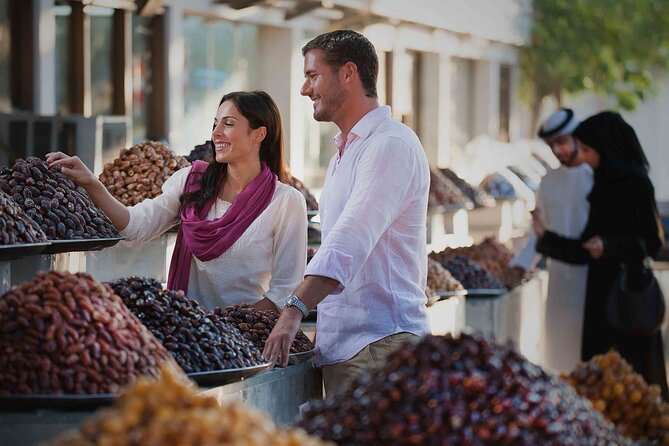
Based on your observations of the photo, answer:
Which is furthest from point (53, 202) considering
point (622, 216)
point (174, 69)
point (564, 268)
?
point (174, 69)

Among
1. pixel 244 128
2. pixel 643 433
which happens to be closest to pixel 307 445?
pixel 643 433

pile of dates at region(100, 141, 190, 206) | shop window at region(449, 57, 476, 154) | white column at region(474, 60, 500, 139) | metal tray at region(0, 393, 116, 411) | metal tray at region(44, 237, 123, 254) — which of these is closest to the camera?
metal tray at region(0, 393, 116, 411)

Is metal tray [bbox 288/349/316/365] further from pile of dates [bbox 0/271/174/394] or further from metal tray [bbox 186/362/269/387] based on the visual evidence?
pile of dates [bbox 0/271/174/394]

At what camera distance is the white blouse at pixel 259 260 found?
4.73 metres

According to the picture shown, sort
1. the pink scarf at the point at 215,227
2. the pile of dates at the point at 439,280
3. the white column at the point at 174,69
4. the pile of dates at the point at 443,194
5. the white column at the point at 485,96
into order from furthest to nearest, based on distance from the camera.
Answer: the white column at the point at 485,96, the white column at the point at 174,69, the pile of dates at the point at 443,194, the pile of dates at the point at 439,280, the pink scarf at the point at 215,227

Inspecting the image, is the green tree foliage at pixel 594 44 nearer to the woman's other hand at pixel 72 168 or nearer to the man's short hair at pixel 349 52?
the woman's other hand at pixel 72 168

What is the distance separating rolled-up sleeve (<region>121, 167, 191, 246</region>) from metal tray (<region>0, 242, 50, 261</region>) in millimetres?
849

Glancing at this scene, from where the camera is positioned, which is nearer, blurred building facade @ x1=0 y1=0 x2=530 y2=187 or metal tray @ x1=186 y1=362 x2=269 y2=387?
metal tray @ x1=186 y1=362 x2=269 y2=387

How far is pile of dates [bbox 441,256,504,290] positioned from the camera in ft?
27.9

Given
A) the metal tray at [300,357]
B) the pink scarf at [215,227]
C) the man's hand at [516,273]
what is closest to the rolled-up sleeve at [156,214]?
the pink scarf at [215,227]

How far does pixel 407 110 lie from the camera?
2023 centimetres

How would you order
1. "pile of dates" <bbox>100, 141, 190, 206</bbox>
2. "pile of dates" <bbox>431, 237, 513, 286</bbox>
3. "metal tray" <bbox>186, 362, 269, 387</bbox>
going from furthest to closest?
"pile of dates" <bbox>431, 237, 513, 286</bbox>, "pile of dates" <bbox>100, 141, 190, 206</bbox>, "metal tray" <bbox>186, 362, 269, 387</bbox>

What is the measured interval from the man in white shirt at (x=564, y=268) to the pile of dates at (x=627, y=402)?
412cm

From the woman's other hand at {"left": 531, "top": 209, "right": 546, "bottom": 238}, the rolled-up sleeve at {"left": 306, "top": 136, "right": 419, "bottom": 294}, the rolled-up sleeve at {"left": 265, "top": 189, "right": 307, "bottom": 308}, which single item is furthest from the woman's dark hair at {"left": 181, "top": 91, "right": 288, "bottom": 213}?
the woman's other hand at {"left": 531, "top": 209, "right": 546, "bottom": 238}
